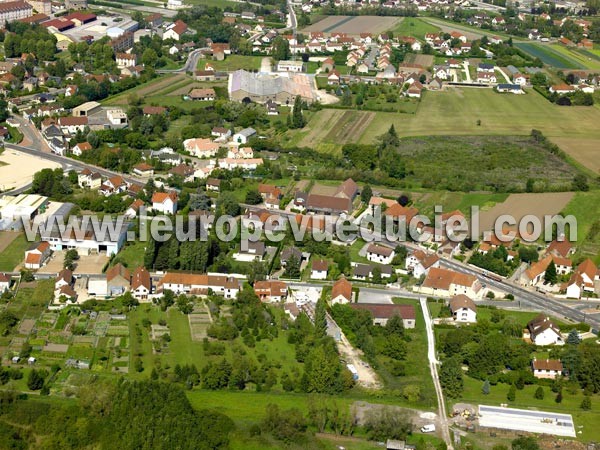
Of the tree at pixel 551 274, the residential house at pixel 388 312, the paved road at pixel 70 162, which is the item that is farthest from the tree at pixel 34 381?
the tree at pixel 551 274

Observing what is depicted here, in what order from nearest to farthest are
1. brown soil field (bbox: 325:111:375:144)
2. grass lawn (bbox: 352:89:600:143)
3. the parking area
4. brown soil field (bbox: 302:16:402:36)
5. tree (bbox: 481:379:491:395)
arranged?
the parking area < tree (bbox: 481:379:491:395) < brown soil field (bbox: 325:111:375:144) < grass lawn (bbox: 352:89:600:143) < brown soil field (bbox: 302:16:402:36)

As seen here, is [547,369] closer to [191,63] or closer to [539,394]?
[539,394]

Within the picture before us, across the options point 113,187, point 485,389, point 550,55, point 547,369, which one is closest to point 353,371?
point 485,389

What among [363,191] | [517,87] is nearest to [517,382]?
[363,191]

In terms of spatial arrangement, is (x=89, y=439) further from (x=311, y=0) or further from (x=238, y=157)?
(x=311, y=0)

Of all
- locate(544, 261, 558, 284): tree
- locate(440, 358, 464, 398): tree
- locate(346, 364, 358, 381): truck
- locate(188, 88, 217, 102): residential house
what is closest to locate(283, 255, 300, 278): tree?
locate(346, 364, 358, 381): truck

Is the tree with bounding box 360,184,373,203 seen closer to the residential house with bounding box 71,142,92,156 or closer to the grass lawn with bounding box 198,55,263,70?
the residential house with bounding box 71,142,92,156
